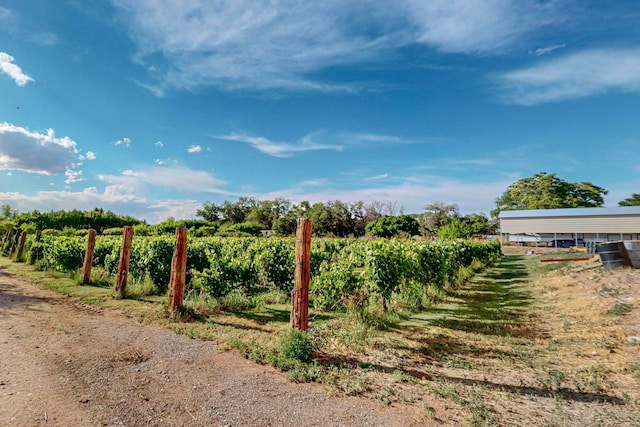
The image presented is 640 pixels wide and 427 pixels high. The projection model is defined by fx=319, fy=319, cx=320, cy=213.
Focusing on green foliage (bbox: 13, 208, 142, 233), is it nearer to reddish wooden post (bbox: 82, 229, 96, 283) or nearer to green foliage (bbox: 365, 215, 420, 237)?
reddish wooden post (bbox: 82, 229, 96, 283)

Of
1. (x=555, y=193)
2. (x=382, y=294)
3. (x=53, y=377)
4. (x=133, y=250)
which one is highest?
(x=555, y=193)

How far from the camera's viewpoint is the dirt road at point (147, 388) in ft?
10.2

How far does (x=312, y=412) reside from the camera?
3217mm

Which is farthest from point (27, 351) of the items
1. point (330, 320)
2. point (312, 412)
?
point (330, 320)

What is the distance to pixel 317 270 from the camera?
901 centimetres

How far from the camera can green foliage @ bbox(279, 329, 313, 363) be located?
4516 mm

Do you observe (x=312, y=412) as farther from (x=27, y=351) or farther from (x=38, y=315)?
(x=38, y=315)

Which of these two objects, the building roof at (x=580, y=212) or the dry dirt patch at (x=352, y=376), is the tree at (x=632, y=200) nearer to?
the building roof at (x=580, y=212)

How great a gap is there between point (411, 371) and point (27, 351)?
5.63 m

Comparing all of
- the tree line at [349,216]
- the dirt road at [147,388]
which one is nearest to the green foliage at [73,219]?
the tree line at [349,216]

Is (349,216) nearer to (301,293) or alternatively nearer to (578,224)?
(578,224)

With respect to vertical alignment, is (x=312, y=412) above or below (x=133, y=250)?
below

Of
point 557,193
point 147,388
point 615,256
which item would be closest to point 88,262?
point 147,388

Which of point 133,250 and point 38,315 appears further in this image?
point 133,250
